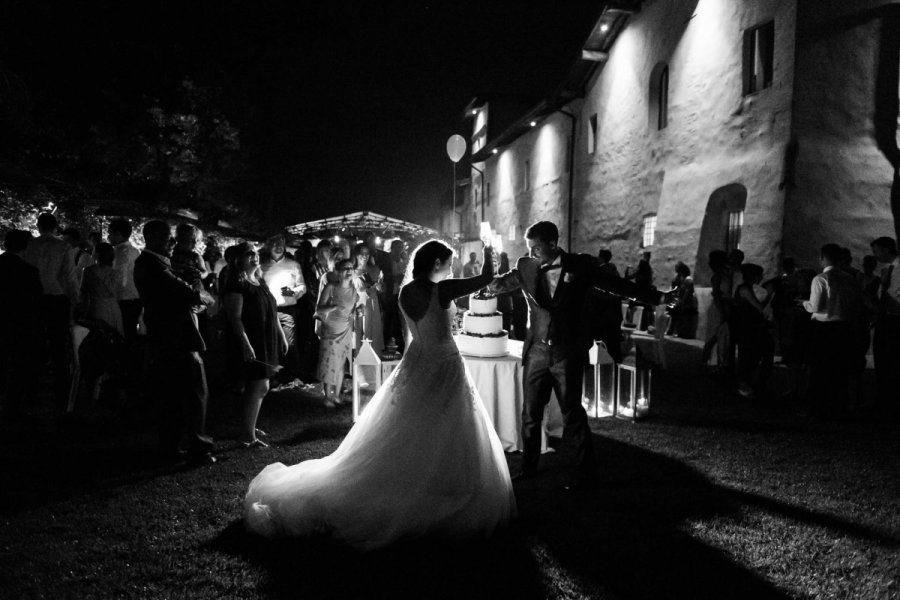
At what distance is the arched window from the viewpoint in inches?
604

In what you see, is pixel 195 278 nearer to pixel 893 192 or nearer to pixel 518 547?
pixel 518 547

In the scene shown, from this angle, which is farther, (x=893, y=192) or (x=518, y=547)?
(x=893, y=192)

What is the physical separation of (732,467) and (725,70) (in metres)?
10.2

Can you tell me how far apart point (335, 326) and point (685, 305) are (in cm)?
817

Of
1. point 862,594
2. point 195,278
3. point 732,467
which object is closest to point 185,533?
point 195,278

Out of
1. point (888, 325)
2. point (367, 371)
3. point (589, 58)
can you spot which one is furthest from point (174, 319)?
point (589, 58)

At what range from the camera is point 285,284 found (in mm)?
8250

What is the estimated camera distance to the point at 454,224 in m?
40.0

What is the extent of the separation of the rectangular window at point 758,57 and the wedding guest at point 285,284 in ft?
32.1

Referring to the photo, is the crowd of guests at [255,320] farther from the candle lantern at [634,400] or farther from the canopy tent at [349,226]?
the canopy tent at [349,226]

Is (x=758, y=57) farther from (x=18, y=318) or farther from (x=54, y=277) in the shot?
(x=18, y=318)

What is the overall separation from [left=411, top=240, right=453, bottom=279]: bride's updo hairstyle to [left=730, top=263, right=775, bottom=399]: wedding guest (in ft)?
18.3

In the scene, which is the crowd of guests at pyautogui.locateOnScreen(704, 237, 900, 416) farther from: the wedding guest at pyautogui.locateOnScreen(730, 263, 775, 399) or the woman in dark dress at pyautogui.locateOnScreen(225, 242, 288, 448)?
the woman in dark dress at pyautogui.locateOnScreen(225, 242, 288, 448)

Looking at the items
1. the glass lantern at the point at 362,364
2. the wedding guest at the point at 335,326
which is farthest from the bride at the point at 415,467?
the wedding guest at the point at 335,326
